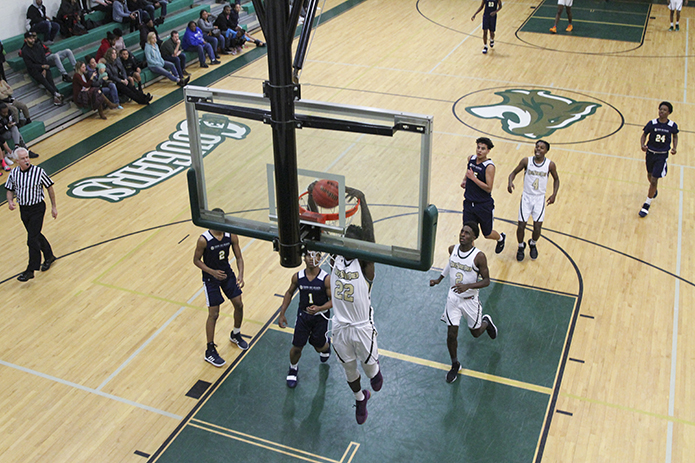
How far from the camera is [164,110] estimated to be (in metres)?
14.7

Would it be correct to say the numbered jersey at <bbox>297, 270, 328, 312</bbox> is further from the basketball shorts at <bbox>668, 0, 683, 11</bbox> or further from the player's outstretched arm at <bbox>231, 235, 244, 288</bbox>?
the basketball shorts at <bbox>668, 0, 683, 11</bbox>

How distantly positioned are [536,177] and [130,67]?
1023 centimetres

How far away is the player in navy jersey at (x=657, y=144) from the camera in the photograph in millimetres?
9844

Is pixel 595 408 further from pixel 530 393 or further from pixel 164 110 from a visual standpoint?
pixel 164 110

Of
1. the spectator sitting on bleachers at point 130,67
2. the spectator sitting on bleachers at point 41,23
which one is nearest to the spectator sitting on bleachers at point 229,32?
the spectator sitting on bleachers at point 130,67

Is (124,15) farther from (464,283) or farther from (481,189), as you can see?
(464,283)

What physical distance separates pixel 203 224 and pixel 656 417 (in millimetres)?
4823

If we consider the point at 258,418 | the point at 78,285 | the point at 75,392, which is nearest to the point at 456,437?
the point at 258,418

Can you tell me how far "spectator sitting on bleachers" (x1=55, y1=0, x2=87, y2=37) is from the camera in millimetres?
15852

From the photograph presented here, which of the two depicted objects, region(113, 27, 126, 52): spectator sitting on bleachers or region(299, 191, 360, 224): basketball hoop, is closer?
region(299, 191, 360, 224): basketball hoop

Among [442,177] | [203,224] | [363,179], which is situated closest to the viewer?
[363,179]

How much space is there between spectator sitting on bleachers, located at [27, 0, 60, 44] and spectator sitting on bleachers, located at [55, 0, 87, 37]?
40 cm

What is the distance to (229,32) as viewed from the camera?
18.3 metres

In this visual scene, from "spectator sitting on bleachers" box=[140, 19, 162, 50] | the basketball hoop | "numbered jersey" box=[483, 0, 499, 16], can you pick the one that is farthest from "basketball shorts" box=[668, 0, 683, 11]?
the basketball hoop
